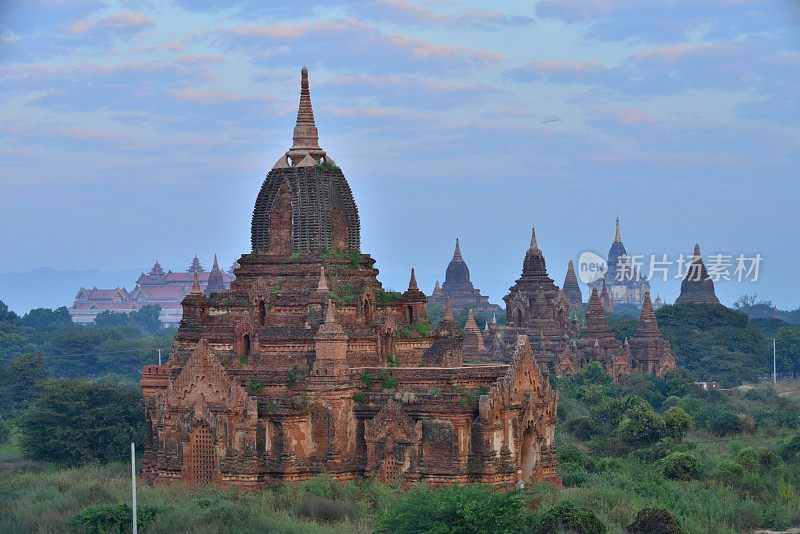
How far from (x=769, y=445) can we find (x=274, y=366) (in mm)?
23505

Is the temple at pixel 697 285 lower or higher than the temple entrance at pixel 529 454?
higher

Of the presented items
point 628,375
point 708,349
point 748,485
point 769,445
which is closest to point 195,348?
point 748,485

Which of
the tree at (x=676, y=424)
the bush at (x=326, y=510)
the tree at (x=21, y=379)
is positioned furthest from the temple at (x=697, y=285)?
the bush at (x=326, y=510)

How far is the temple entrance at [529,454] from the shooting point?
53.1 meters

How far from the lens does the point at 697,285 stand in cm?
15600

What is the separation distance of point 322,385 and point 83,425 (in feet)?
43.3

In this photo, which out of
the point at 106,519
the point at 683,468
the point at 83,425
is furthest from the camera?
the point at 83,425

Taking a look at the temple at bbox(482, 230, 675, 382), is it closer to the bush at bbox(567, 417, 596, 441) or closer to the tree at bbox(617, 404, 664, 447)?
the bush at bbox(567, 417, 596, 441)

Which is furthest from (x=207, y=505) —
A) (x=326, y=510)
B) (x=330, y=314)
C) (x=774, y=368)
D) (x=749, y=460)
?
(x=774, y=368)

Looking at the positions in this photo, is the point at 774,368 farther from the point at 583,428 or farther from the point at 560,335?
the point at 583,428

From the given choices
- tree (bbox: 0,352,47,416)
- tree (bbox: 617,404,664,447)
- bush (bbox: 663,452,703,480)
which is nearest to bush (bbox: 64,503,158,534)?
bush (bbox: 663,452,703,480)

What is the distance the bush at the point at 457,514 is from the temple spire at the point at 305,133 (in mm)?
15739

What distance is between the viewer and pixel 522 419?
52.4m

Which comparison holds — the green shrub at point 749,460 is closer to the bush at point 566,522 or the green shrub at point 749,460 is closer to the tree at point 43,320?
the bush at point 566,522
